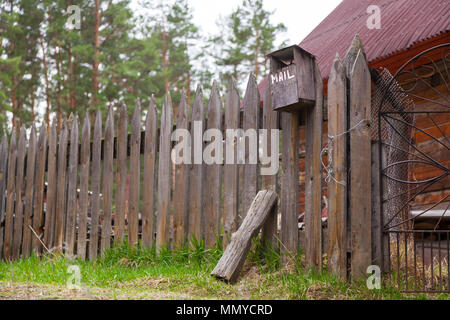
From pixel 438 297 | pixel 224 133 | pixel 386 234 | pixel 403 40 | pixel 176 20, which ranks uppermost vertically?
pixel 176 20

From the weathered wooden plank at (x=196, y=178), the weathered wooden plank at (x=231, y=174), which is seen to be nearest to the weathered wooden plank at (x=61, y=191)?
the weathered wooden plank at (x=196, y=178)

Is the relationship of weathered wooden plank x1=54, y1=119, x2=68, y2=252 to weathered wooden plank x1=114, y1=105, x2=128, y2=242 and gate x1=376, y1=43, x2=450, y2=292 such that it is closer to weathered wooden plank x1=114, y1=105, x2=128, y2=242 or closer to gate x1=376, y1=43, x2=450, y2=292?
weathered wooden plank x1=114, y1=105, x2=128, y2=242

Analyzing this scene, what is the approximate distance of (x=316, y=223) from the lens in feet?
14.2

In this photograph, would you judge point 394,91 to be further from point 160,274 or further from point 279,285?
point 160,274

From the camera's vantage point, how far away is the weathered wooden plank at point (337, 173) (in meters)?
4.07

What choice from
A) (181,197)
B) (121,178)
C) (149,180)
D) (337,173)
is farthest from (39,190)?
(337,173)

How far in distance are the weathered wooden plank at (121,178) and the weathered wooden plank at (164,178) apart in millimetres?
581

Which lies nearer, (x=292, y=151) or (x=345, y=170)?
(x=345, y=170)

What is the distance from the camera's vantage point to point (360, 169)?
408cm

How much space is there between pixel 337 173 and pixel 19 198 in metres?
5.29

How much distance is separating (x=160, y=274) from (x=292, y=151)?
5.45ft

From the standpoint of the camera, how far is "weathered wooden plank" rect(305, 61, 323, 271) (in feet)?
14.1

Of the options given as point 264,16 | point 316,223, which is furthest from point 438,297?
point 264,16
